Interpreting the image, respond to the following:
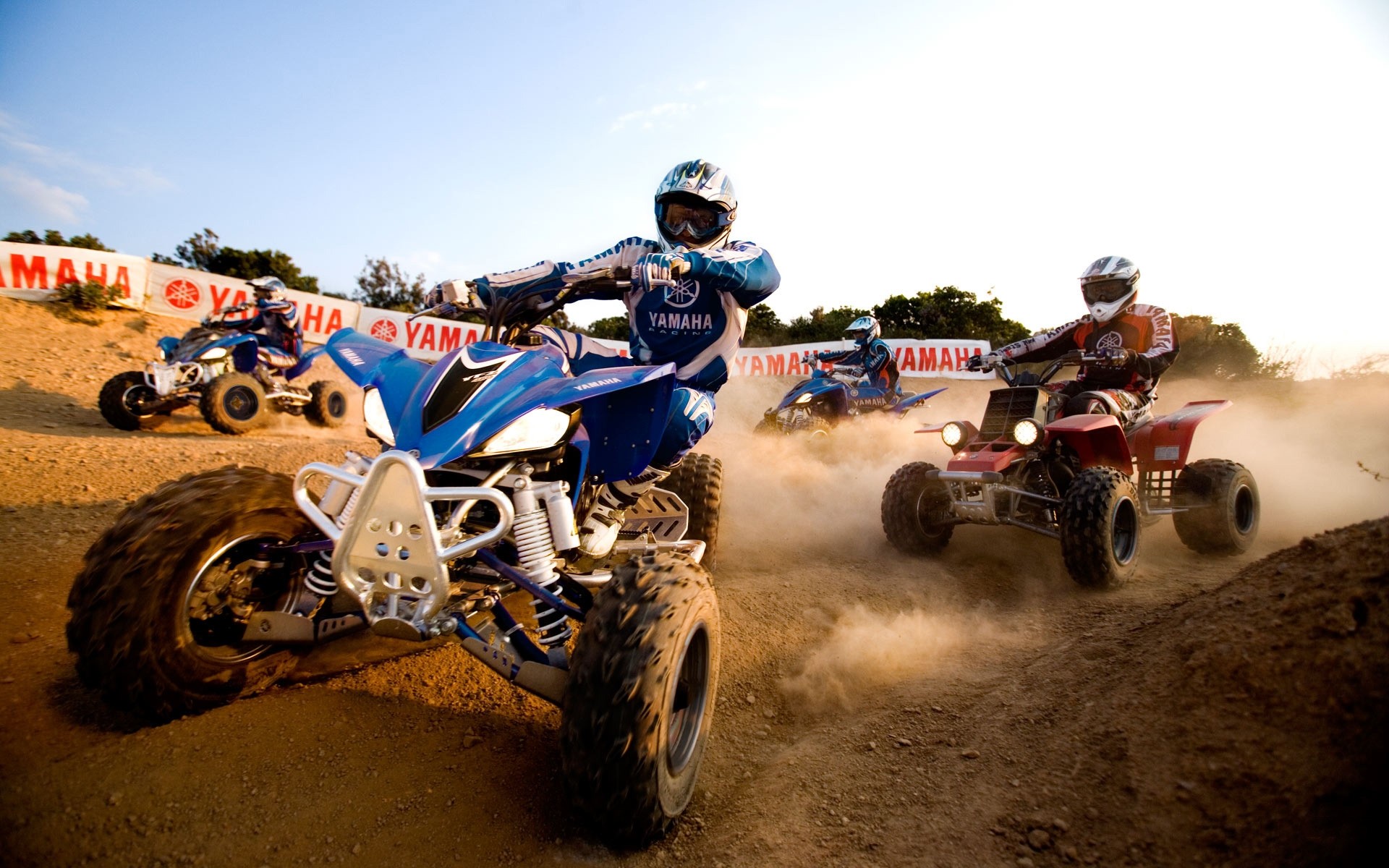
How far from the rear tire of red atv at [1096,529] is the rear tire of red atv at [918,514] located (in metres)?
1.10

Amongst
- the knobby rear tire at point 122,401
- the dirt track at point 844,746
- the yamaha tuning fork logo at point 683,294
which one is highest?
the yamaha tuning fork logo at point 683,294

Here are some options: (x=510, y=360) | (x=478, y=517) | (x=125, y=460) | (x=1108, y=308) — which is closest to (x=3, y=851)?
(x=478, y=517)

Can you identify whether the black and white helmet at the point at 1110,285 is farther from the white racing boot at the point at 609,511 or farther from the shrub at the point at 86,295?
the shrub at the point at 86,295

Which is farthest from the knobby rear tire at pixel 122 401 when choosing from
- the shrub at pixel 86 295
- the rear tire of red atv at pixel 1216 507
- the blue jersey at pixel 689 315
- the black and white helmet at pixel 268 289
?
the rear tire of red atv at pixel 1216 507

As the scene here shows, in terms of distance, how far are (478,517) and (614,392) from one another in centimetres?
85

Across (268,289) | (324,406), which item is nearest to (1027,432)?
(324,406)

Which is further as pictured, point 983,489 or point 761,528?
point 761,528

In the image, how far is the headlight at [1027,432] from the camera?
A: 548cm

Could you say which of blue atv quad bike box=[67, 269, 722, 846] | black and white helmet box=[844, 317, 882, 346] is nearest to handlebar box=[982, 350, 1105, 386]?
blue atv quad bike box=[67, 269, 722, 846]

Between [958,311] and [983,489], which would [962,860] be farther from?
[958,311]

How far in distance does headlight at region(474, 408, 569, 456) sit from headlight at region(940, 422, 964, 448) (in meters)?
4.52

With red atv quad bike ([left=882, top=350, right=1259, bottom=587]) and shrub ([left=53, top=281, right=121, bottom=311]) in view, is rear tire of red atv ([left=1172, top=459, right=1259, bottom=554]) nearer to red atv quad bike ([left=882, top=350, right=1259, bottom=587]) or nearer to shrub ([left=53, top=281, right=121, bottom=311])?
red atv quad bike ([left=882, top=350, right=1259, bottom=587])

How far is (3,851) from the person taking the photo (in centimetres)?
194

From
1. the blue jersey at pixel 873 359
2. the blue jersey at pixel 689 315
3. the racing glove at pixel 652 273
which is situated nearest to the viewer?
the racing glove at pixel 652 273
